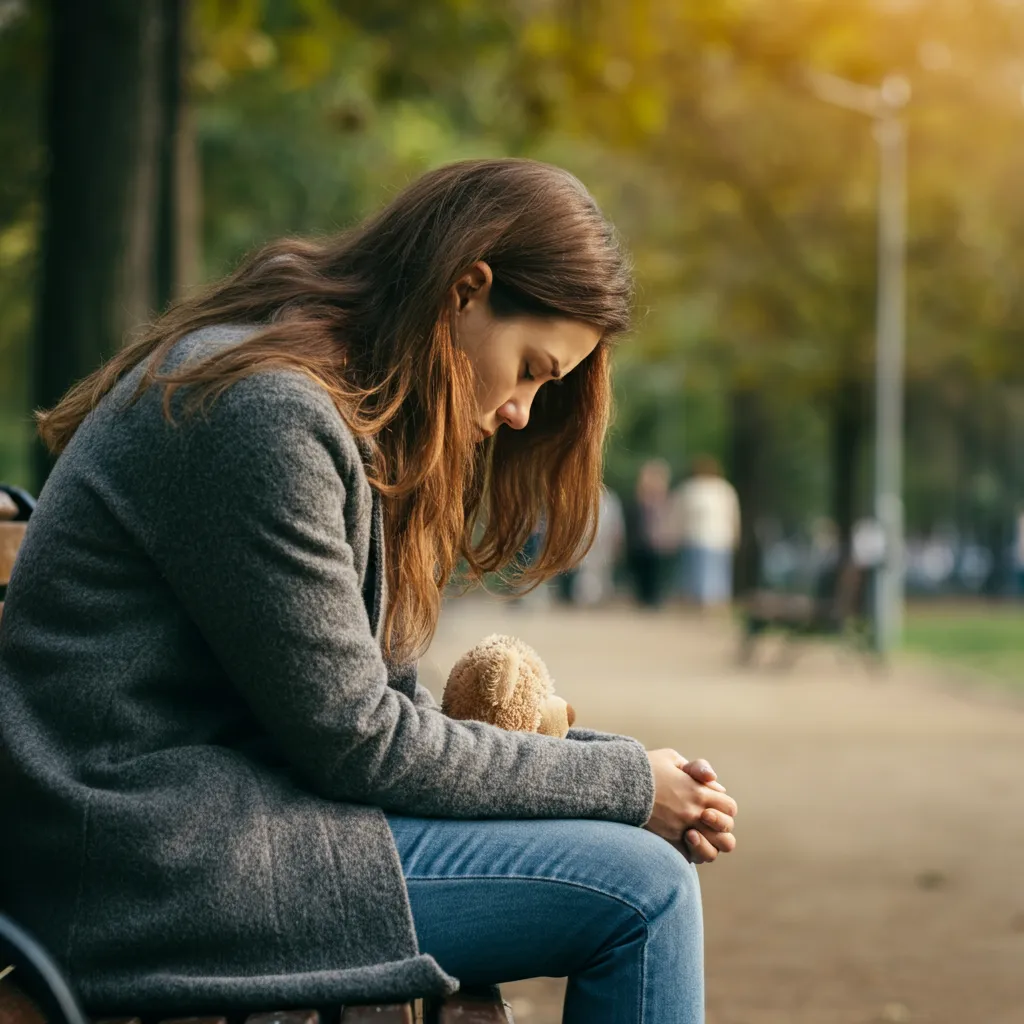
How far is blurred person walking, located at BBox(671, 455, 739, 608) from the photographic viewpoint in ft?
80.8

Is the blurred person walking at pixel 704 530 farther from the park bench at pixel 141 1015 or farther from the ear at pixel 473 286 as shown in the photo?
the park bench at pixel 141 1015

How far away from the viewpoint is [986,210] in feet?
80.8

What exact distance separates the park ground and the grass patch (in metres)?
1.10

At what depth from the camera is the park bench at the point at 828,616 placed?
15594mm

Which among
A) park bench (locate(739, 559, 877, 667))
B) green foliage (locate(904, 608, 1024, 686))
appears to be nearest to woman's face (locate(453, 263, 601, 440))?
green foliage (locate(904, 608, 1024, 686))

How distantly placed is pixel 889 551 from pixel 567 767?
Answer: 18.6 metres

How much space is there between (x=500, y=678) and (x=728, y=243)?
24.0m

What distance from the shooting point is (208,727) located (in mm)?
2203

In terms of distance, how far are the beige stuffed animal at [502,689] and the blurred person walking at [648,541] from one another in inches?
930

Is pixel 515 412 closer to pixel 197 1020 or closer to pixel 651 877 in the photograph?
pixel 651 877

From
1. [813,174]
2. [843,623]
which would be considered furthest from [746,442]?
[843,623]

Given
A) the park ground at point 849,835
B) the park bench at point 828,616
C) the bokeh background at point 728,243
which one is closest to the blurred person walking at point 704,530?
the bokeh background at point 728,243

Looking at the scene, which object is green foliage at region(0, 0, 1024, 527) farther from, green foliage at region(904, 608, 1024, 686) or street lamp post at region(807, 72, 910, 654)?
green foliage at region(904, 608, 1024, 686)

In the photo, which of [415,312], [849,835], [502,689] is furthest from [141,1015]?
[849,835]
